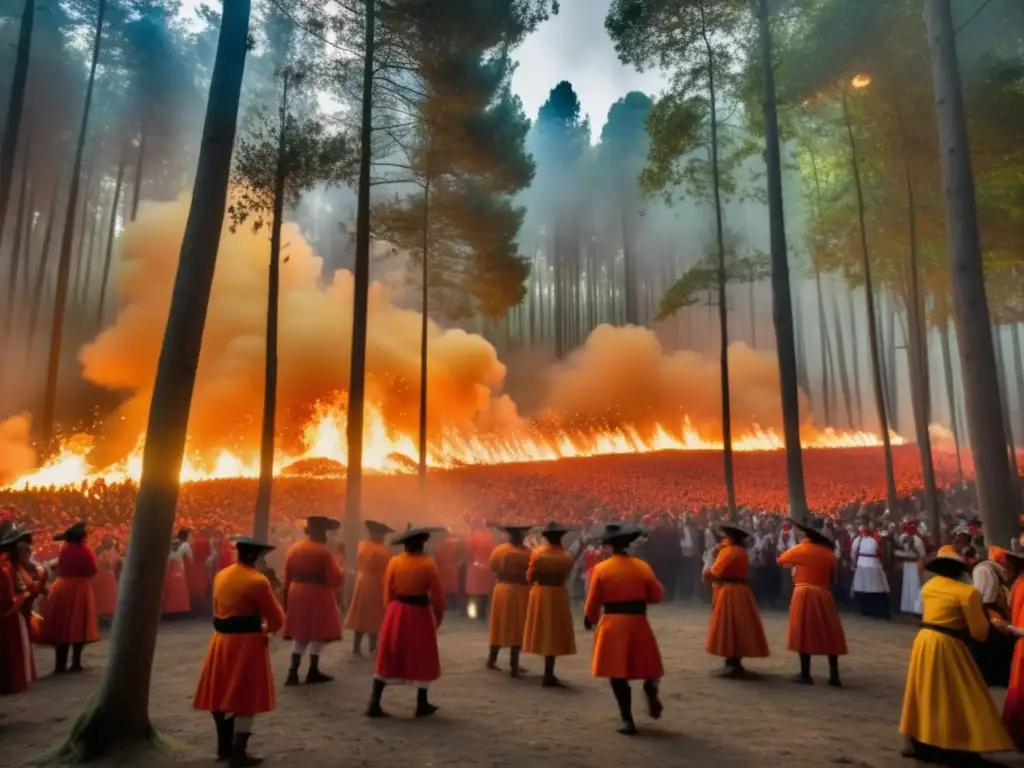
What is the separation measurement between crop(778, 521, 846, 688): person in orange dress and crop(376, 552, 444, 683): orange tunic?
4.46 meters

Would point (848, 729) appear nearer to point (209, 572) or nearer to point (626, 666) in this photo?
point (626, 666)

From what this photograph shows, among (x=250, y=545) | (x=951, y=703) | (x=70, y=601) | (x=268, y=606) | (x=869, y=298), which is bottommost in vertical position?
(x=951, y=703)

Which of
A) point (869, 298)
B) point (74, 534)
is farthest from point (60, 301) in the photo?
point (869, 298)

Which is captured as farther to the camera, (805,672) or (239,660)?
(805,672)

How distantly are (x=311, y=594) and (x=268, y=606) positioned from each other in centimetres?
321

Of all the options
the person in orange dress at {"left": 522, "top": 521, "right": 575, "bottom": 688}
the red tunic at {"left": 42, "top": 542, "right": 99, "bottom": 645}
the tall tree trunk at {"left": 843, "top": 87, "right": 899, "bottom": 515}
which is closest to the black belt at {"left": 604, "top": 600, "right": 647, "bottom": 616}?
the person in orange dress at {"left": 522, "top": 521, "right": 575, "bottom": 688}

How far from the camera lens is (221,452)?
29953mm

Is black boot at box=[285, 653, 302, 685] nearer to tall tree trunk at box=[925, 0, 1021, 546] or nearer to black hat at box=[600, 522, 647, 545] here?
black hat at box=[600, 522, 647, 545]

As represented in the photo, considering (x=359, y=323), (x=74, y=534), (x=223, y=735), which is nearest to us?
(x=223, y=735)

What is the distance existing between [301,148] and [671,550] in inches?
552

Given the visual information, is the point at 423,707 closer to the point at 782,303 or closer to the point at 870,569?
the point at 782,303

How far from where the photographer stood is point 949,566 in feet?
19.4

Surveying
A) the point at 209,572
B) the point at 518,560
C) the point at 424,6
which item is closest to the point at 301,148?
the point at 424,6

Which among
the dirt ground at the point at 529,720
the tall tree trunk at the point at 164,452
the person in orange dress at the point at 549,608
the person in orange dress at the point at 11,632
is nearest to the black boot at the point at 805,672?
the dirt ground at the point at 529,720
